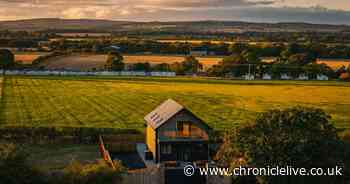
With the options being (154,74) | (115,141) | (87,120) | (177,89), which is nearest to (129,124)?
(87,120)

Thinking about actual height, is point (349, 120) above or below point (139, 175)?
below

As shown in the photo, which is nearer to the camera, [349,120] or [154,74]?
[349,120]

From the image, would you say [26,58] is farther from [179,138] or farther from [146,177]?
[146,177]

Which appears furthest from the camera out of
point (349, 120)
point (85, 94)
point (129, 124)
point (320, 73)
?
point (320, 73)

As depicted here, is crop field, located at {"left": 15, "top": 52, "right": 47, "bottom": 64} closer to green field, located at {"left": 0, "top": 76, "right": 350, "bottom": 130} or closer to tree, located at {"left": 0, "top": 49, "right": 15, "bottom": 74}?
tree, located at {"left": 0, "top": 49, "right": 15, "bottom": 74}

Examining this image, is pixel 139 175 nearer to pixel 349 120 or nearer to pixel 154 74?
pixel 349 120

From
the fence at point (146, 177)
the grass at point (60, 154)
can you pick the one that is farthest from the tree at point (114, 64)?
the fence at point (146, 177)

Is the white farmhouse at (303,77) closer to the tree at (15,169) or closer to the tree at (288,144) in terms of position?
the tree at (288,144)
